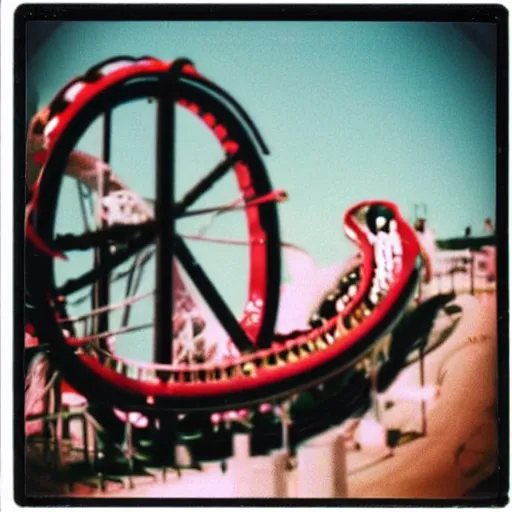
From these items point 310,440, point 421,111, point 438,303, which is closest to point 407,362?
point 438,303

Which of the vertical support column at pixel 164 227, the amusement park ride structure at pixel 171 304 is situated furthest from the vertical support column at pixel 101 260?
the vertical support column at pixel 164 227

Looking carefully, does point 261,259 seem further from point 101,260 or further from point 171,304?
point 101,260

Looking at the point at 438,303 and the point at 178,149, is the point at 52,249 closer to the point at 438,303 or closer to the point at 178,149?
the point at 178,149

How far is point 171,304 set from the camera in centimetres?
212

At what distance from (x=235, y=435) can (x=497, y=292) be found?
69cm

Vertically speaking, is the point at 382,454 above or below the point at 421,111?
below

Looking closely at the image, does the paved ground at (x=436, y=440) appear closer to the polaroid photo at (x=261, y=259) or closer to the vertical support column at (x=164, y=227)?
the polaroid photo at (x=261, y=259)

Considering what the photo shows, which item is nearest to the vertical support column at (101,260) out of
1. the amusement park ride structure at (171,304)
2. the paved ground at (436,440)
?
the amusement park ride structure at (171,304)

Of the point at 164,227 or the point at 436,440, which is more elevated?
the point at 164,227

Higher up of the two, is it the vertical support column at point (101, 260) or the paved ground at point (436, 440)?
the vertical support column at point (101, 260)

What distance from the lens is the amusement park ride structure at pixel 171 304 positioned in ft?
6.93

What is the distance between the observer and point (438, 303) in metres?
2.12

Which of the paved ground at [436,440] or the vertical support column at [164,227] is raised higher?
the vertical support column at [164,227]

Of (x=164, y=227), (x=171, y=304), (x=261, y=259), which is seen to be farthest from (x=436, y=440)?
(x=164, y=227)
